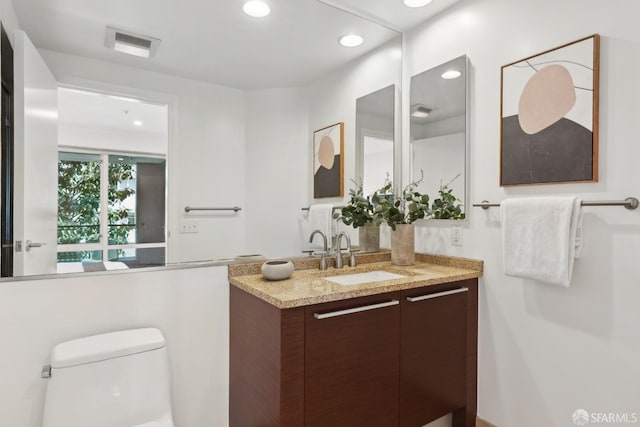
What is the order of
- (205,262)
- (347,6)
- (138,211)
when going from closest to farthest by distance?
(138,211)
(205,262)
(347,6)

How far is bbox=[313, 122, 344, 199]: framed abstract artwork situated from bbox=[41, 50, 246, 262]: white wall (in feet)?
1.52

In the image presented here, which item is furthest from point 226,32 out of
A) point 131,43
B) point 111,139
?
point 111,139

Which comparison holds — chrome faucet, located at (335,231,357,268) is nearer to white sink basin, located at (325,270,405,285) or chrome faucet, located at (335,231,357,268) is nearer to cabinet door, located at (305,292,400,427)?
white sink basin, located at (325,270,405,285)

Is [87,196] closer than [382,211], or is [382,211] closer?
[87,196]

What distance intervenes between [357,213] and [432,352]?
88 cm

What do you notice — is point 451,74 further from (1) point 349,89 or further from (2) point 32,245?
(2) point 32,245

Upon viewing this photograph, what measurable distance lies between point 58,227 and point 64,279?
0.70 feet

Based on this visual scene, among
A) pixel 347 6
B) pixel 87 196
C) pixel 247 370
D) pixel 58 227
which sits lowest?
pixel 247 370

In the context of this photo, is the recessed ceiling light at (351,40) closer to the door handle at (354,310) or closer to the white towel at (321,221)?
the white towel at (321,221)

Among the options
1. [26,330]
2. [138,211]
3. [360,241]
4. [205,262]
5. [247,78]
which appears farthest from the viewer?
[360,241]

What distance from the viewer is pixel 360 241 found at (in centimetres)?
230

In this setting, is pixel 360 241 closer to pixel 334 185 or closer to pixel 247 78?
pixel 334 185

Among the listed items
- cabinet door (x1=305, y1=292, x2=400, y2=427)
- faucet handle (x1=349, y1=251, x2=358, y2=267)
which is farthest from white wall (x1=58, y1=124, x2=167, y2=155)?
faucet handle (x1=349, y1=251, x2=358, y2=267)

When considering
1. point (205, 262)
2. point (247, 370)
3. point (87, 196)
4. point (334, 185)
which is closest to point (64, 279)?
point (87, 196)
